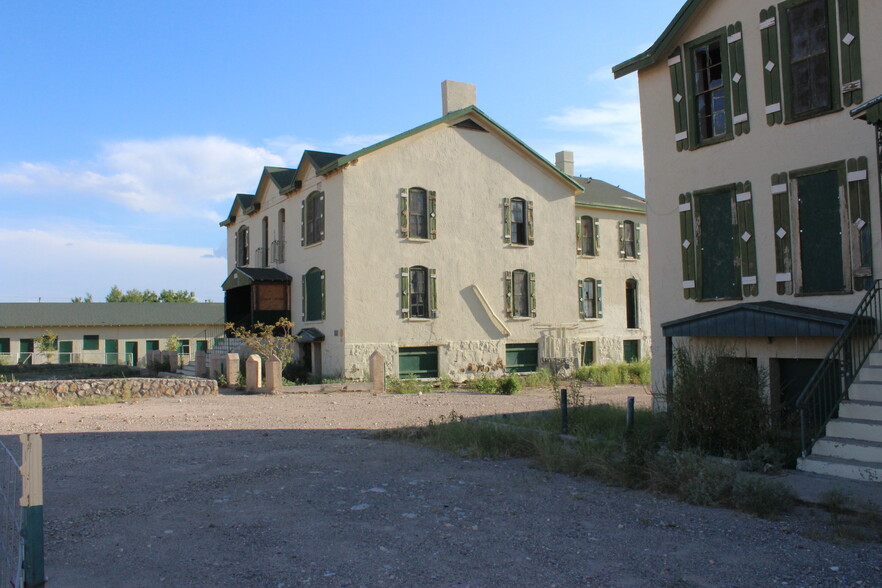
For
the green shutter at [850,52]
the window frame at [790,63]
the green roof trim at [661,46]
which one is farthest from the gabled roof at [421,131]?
the green shutter at [850,52]

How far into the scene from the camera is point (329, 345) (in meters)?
25.2

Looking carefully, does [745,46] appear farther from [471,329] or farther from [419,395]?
[471,329]

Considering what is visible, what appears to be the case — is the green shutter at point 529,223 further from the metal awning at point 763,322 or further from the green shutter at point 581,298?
the metal awning at point 763,322

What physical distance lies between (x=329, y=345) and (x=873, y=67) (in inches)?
715

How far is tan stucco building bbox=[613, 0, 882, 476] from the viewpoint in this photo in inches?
436

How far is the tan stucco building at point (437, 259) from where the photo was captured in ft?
81.9

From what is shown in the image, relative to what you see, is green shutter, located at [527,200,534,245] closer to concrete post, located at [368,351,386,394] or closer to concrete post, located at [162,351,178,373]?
concrete post, located at [368,351,386,394]

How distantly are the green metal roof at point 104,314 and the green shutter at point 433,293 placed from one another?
26.6 m

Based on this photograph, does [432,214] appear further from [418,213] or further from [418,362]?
[418,362]

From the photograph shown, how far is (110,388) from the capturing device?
20781mm

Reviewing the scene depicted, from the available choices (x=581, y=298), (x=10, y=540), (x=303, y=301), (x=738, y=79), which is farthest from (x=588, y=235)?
(x=10, y=540)

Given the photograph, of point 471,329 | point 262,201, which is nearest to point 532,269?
point 471,329

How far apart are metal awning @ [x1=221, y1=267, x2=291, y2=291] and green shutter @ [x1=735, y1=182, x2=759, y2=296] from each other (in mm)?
19072

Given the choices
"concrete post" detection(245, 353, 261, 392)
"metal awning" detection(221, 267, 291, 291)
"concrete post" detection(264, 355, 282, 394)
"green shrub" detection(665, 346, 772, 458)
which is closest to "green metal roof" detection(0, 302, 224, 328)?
"metal awning" detection(221, 267, 291, 291)
